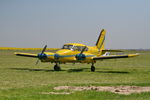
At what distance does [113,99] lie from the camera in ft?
36.2

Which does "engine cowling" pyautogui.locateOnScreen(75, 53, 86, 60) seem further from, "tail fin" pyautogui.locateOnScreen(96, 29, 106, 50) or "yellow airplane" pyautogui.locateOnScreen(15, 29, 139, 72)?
"tail fin" pyautogui.locateOnScreen(96, 29, 106, 50)

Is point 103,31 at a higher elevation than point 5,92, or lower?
higher

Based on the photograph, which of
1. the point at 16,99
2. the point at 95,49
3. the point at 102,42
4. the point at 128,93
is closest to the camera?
the point at 16,99

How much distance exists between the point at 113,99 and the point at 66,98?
1868mm

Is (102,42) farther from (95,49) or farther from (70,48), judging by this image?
(70,48)

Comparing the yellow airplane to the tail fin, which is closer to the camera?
the yellow airplane

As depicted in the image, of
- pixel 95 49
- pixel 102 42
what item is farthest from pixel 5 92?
pixel 102 42

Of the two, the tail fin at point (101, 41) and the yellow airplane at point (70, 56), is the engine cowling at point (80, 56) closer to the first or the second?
the yellow airplane at point (70, 56)

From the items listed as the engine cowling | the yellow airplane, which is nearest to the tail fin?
the yellow airplane

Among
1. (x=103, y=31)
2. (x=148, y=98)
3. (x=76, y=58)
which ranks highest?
(x=103, y=31)

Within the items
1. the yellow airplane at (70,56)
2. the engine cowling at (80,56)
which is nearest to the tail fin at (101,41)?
the yellow airplane at (70,56)

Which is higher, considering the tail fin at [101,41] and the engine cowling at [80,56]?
the tail fin at [101,41]

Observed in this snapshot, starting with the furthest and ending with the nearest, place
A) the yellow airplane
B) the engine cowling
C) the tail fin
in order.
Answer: the tail fin < the engine cowling < the yellow airplane

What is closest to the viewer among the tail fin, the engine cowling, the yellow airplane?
the yellow airplane
